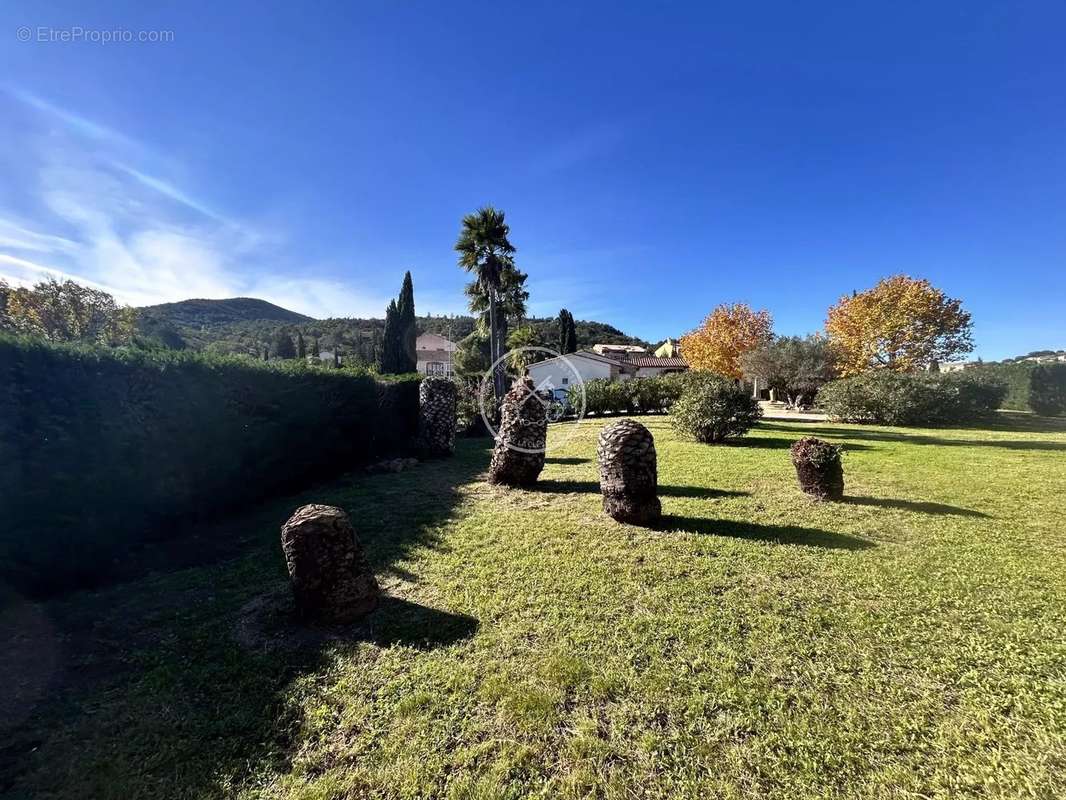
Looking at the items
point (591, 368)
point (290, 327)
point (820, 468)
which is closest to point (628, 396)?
point (820, 468)

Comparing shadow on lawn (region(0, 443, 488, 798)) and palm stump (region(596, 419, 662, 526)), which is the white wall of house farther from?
shadow on lawn (region(0, 443, 488, 798))

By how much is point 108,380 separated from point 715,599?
6587mm

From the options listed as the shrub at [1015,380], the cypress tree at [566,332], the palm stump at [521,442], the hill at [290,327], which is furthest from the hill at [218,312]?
the shrub at [1015,380]

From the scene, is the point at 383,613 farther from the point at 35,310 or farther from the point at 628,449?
the point at 35,310

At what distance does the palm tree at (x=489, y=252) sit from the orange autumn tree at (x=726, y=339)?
10.2 metres

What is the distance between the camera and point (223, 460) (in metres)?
5.99

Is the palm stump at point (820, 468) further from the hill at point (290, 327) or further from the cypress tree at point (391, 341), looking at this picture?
the hill at point (290, 327)

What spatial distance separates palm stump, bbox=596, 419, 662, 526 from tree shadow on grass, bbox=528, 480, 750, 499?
148 cm

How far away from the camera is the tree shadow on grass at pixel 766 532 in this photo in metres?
4.76

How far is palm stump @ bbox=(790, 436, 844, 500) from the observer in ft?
20.0

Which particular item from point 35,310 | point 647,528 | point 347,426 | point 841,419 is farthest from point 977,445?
point 35,310

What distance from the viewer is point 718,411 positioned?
10.9 metres

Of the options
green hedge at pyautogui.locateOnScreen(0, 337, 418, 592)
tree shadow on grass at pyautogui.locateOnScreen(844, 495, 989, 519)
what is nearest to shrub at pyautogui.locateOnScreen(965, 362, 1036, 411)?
tree shadow on grass at pyautogui.locateOnScreen(844, 495, 989, 519)

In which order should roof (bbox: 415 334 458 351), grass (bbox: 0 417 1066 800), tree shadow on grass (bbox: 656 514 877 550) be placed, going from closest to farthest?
grass (bbox: 0 417 1066 800) → tree shadow on grass (bbox: 656 514 877 550) → roof (bbox: 415 334 458 351)
